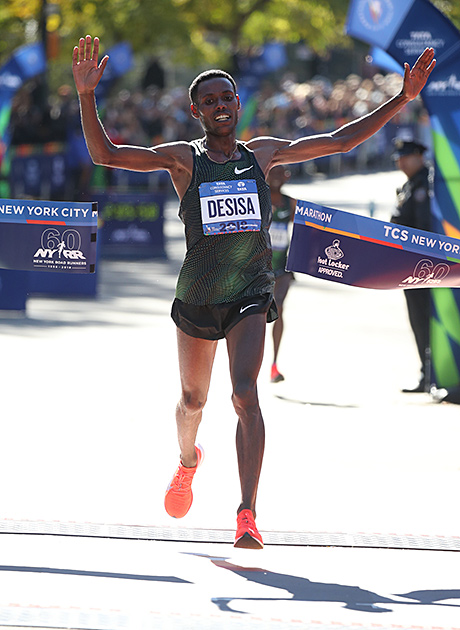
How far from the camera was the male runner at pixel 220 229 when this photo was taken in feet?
16.9

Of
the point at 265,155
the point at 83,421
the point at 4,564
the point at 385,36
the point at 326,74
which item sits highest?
the point at 326,74

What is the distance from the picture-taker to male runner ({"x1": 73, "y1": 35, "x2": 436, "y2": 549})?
514 centimetres

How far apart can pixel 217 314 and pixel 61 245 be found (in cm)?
97

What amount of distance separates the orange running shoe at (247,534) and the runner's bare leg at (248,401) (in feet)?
0.15

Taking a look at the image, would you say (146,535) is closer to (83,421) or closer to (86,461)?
(86,461)

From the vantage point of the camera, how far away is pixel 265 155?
5.39 metres

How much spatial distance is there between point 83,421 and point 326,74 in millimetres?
47690

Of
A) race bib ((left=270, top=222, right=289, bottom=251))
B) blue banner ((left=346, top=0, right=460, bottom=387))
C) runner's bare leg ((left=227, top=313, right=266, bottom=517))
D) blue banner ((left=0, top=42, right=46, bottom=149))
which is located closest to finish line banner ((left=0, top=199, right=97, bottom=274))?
runner's bare leg ((left=227, top=313, right=266, bottom=517))

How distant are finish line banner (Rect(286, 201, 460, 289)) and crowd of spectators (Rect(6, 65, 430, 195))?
15.8 metres

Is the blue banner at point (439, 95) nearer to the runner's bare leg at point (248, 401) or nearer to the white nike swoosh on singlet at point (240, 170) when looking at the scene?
the white nike swoosh on singlet at point (240, 170)

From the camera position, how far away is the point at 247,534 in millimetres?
4871

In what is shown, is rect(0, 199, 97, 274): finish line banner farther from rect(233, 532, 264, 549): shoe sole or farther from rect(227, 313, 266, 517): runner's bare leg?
rect(233, 532, 264, 549): shoe sole

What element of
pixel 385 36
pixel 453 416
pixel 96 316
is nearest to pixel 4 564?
pixel 453 416

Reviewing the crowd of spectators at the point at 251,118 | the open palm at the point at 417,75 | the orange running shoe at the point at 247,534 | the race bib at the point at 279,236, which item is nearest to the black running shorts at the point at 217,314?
the orange running shoe at the point at 247,534
